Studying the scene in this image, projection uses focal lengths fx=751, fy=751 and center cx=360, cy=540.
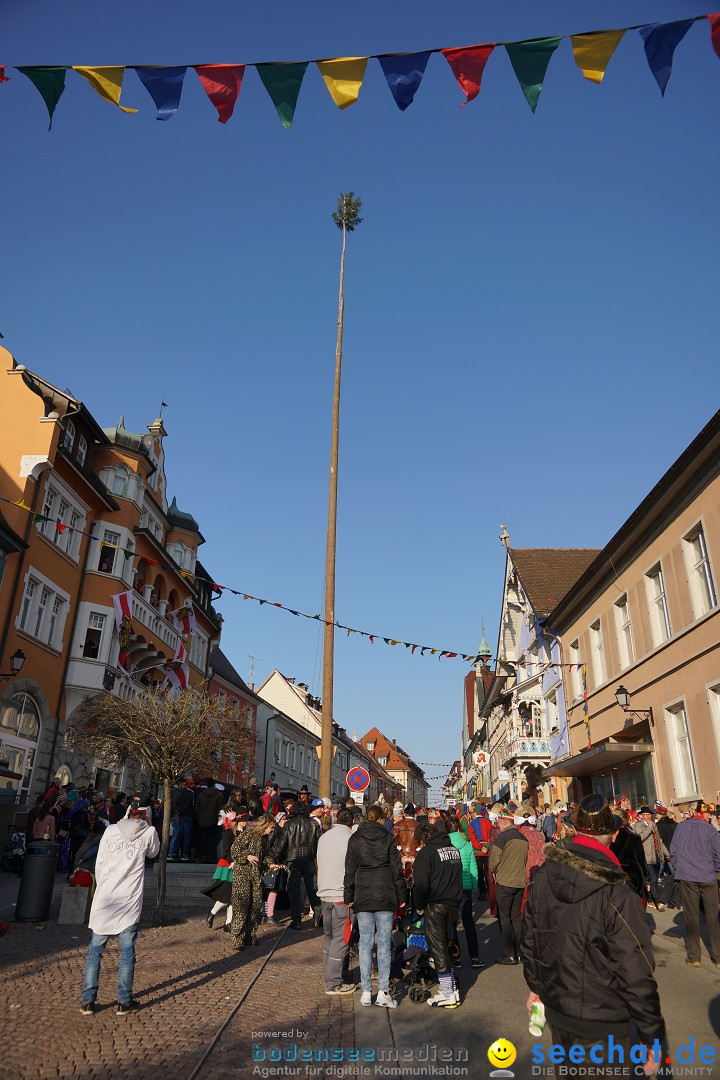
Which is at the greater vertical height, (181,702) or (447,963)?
(181,702)

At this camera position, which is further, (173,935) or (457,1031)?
(173,935)

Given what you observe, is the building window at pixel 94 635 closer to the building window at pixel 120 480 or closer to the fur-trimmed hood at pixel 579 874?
the building window at pixel 120 480

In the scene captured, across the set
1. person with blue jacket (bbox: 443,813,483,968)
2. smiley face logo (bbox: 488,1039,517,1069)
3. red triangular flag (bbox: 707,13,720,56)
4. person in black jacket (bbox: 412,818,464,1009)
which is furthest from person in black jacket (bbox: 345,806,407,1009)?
red triangular flag (bbox: 707,13,720,56)

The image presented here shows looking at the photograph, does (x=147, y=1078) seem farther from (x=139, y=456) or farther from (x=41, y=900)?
(x=139, y=456)

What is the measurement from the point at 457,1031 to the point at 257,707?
46498mm

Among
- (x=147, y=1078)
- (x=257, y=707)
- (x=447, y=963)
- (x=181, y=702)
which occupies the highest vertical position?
(x=257, y=707)

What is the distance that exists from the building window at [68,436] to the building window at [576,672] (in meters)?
17.5

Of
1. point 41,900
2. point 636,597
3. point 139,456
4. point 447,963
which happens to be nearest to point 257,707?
point 139,456

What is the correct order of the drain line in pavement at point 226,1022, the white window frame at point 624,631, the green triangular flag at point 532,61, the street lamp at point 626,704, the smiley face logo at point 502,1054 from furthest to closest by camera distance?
the white window frame at point 624,631 → the street lamp at point 626,704 → the green triangular flag at point 532,61 → the smiley face logo at point 502,1054 → the drain line in pavement at point 226,1022

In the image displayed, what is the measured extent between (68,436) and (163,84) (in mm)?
19676

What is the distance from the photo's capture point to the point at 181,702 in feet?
73.4

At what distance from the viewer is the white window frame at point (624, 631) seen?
19250mm

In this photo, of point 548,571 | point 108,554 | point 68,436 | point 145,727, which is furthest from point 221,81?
point 548,571

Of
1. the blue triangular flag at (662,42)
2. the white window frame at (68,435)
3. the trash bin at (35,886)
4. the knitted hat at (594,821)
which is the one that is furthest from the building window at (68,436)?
→ the knitted hat at (594,821)
